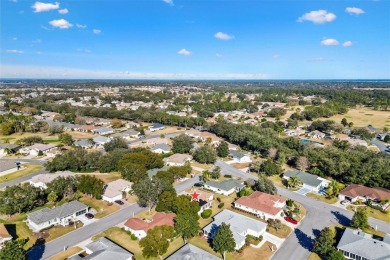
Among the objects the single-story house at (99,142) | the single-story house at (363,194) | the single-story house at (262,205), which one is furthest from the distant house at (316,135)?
the single-story house at (99,142)

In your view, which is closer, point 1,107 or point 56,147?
point 56,147

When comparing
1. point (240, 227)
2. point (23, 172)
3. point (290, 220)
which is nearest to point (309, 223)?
point (290, 220)

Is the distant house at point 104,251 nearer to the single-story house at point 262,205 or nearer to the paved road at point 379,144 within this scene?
the single-story house at point 262,205

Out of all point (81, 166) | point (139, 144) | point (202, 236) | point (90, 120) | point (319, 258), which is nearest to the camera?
point (319, 258)

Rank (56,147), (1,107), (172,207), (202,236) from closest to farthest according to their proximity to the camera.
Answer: (202,236) → (172,207) → (56,147) → (1,107)

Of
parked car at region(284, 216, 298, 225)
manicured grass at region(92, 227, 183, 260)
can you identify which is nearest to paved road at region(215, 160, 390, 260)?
parked car at region(284, 216, 298, 225)

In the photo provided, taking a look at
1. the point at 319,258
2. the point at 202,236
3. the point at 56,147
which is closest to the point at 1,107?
the point at 56,147

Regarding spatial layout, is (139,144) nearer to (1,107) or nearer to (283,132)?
(283,132)
